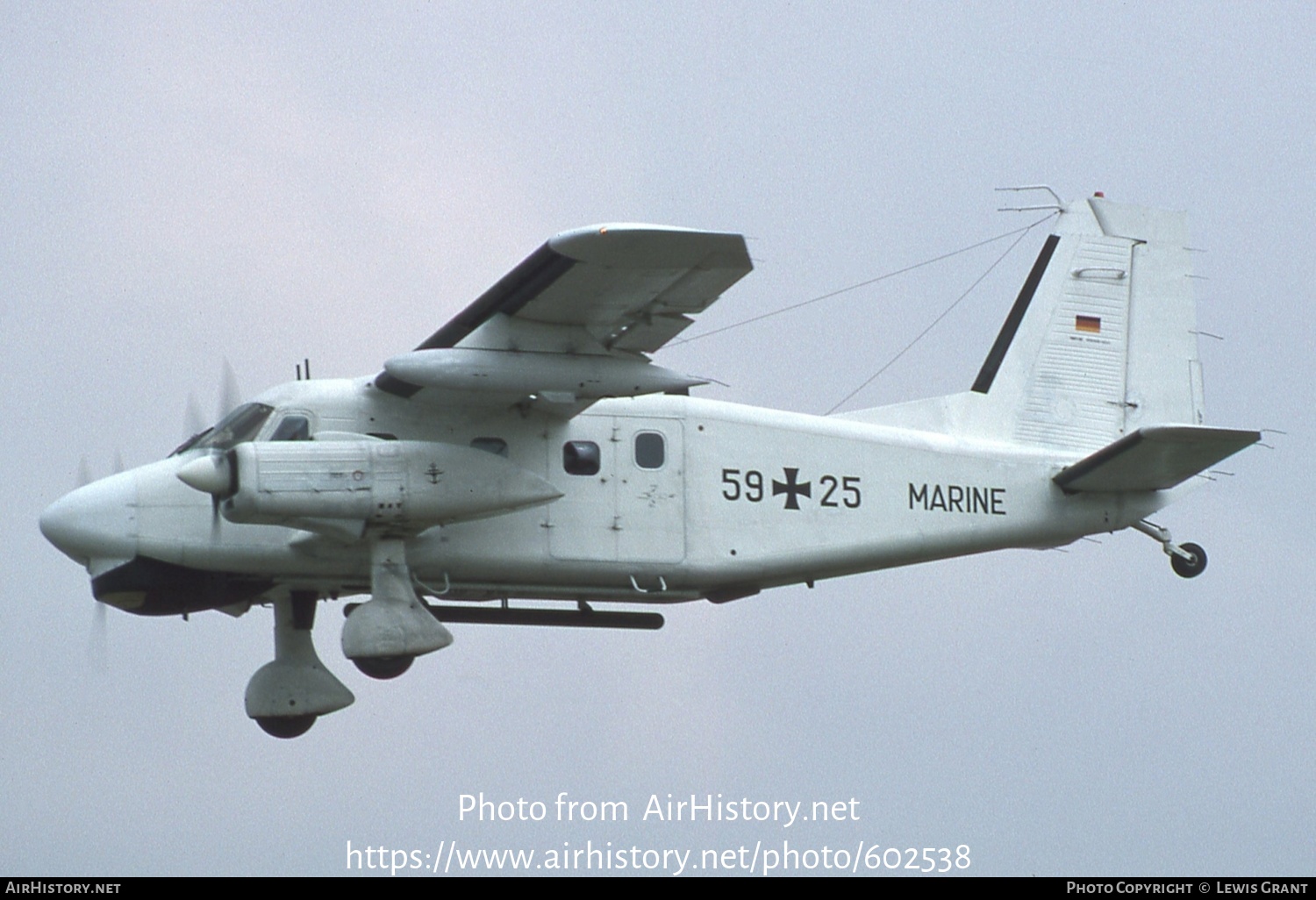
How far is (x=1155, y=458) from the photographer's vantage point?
68.0 feet

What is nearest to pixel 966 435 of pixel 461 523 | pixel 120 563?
pixel 461 523

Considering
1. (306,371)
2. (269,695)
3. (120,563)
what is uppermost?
(306,371)

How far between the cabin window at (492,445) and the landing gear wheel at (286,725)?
10.9ft

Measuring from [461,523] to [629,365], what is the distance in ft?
7.35

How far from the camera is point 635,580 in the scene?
19812 millimetres

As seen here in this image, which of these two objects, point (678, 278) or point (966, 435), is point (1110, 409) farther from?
point (678, 278)

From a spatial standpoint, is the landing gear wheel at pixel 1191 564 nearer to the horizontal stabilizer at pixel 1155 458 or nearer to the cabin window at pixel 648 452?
the horizontal stabilizer at pixel 1155 458

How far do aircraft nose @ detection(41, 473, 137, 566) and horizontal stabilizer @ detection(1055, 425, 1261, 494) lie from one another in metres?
9.05

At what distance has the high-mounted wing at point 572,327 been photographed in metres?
17.4

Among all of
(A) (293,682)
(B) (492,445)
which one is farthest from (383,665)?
(B) (492,445)

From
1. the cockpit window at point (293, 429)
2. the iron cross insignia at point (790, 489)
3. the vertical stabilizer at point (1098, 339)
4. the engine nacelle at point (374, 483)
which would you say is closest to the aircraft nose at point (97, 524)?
the engine nacelle at point (374, 483)

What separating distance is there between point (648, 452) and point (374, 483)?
8.97 feet

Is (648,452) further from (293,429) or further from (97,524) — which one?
(97,524)

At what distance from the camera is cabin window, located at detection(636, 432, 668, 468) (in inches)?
779
